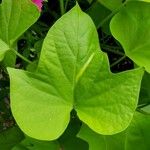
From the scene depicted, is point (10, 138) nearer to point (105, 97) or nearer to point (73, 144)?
point (73, 144)

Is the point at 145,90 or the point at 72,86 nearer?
the point at 72,86

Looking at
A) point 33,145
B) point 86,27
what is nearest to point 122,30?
point 86,27

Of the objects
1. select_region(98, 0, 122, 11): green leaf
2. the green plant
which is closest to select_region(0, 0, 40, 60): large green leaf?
the green plant

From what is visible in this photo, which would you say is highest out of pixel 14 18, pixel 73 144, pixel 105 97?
pixel 14 18

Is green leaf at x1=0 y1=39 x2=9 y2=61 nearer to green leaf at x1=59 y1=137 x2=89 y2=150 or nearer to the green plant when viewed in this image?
the green plant

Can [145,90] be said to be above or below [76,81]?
below

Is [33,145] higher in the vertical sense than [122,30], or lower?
lower

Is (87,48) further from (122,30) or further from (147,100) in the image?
(147,100)

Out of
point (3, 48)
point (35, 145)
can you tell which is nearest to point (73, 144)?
point (35, 145)
